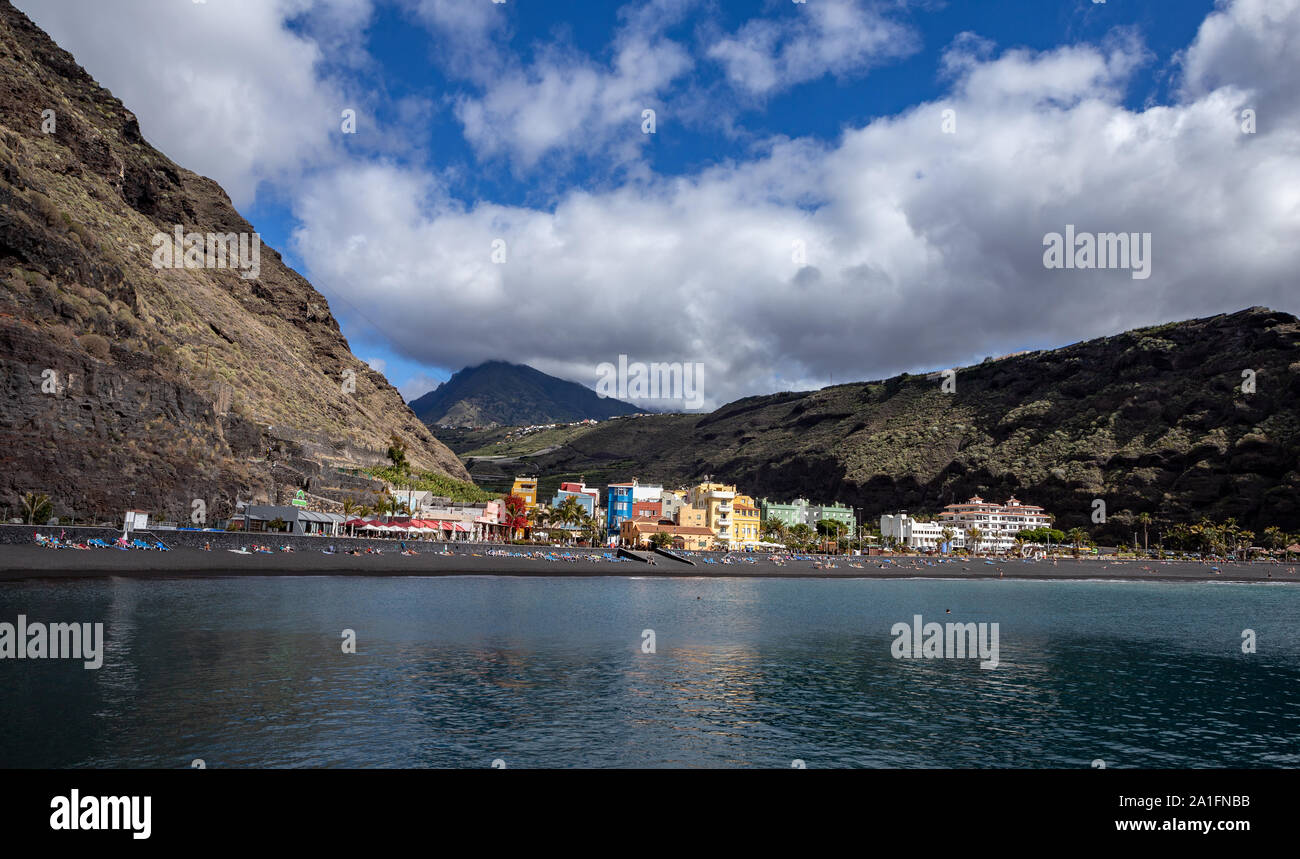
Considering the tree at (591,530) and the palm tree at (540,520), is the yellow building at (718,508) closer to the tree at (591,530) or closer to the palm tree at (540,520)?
the tree at (591,530)

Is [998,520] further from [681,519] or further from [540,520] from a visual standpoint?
[540,520]

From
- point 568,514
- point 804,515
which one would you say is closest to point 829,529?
point 804,515

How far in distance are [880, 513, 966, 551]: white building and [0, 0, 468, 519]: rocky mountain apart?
106691mm

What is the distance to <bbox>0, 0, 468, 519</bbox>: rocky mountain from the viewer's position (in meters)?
62.6

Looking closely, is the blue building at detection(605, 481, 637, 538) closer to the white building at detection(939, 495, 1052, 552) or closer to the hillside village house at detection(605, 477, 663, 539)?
the hillside village house at detection(605, 477, 663, 539)

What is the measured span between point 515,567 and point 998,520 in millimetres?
128947

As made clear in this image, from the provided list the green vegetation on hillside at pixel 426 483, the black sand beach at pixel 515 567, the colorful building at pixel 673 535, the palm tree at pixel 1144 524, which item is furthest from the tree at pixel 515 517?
the palm tree at pixel 1144 524

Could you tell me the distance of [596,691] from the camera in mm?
25312

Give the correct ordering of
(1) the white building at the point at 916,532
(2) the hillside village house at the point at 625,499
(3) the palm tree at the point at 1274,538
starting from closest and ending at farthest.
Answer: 1. (3) the palm tree at the point at 1274,538
2. (2) the hillside village house at the point at 625,499
3. (1) the white building at the point at 916,532

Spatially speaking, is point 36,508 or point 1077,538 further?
point 1077,538

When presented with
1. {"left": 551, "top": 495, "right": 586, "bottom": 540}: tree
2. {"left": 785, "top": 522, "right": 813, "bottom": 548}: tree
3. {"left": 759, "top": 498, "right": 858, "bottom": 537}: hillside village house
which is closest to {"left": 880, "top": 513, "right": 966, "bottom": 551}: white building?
{"left": 759, "top": 498, "right": 858, "bottom": 537}: hillside village house

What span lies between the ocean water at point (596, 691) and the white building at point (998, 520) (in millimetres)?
126540

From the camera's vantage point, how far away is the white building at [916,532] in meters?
170
